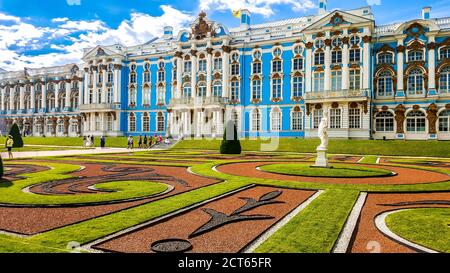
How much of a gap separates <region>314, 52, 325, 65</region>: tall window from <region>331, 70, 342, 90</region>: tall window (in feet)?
6.91

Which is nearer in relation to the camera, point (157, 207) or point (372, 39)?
point (157, 207)

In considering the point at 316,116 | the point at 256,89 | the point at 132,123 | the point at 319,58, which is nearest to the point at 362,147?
the point at 316,116

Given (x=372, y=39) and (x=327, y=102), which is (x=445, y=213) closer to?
(x=327, y=102)

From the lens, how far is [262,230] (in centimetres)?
596

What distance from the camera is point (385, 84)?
133ft

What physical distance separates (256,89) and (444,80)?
23390 millimetres

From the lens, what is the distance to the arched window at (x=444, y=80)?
37.6 metres

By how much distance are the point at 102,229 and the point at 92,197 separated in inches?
117

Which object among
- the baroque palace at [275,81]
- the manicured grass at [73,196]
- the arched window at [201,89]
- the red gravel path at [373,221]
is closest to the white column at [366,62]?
the baroque palace at [275,81]

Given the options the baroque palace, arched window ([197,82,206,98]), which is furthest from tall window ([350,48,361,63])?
arched window ([197,82,206,98])

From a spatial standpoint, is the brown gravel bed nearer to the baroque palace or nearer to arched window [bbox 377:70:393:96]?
the baroque palace

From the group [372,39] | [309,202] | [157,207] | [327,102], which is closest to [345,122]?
[327,102]

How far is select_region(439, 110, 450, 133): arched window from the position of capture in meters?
37.1

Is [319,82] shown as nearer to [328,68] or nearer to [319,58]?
[328,68]
